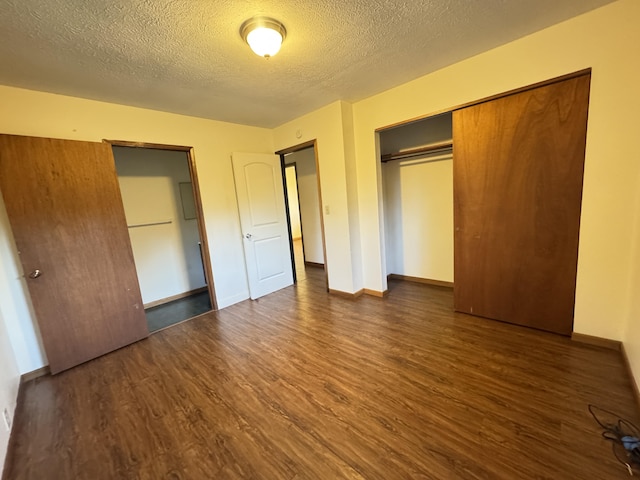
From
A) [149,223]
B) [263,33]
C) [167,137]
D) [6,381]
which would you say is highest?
[263,33]

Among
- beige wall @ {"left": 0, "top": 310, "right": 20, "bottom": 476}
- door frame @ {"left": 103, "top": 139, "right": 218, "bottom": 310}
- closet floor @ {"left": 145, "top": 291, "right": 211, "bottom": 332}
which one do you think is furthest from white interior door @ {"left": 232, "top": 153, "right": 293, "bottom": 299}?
beige wall @ {"left": 0, "top": 310, "right": 20, "bottom": 476}

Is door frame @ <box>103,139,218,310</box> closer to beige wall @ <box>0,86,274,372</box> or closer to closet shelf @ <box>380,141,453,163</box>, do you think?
beige wall @ <box>0,86,274,372</box>

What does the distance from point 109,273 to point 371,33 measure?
3.11m

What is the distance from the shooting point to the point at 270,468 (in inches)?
51.8

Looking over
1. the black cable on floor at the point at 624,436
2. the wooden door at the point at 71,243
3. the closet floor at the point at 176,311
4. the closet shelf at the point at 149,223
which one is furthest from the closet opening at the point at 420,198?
the closet shelf at the point at 149,223

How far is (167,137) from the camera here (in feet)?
9.75

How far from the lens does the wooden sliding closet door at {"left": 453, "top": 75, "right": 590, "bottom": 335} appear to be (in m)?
1.99

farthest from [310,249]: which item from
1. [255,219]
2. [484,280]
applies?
[484,280]

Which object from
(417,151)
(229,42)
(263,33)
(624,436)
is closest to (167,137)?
(229,42)

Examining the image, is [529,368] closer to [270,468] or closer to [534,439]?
[534,439]

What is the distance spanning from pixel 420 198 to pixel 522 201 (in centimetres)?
138

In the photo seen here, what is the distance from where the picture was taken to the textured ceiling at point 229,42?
151 cm

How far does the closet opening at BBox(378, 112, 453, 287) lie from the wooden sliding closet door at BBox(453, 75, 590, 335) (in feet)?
2.59

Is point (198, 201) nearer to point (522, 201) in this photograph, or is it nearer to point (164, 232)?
point (164, 232)
